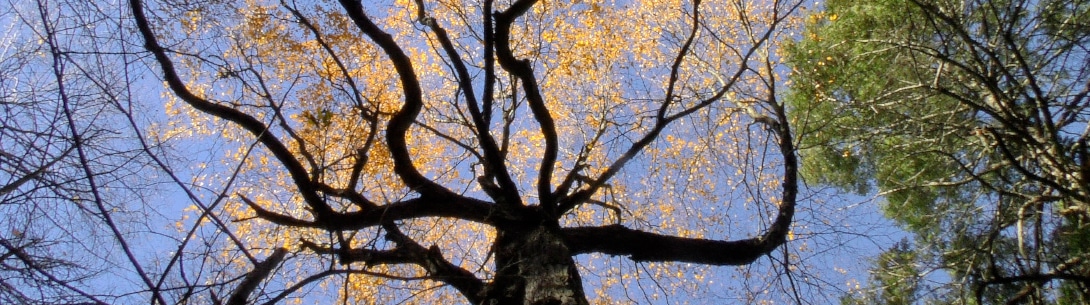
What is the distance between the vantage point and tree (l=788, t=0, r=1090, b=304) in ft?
14.7

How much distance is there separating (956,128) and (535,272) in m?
3.31

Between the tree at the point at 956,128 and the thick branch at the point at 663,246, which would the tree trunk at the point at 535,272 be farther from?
the tree at the point at 956,128

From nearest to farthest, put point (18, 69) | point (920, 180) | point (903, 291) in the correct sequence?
1. point (18, 69)
2. point (903, 291)
3. point (920, 180)

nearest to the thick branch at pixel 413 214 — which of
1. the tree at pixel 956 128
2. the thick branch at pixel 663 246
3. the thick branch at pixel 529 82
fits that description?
the thick branch at pixel 529 82

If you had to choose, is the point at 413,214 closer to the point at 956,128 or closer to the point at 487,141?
the point at 487,141

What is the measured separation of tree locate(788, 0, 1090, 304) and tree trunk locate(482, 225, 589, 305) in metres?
1.89

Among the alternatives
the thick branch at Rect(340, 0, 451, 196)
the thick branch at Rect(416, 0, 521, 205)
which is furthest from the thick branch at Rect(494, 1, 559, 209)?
the thick branch at Rect(340, 0, 451, 196)

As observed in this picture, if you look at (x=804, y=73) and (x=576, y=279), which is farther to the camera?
(x=804, y=73)

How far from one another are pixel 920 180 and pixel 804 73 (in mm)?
1723

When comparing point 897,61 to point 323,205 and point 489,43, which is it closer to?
point 489,43

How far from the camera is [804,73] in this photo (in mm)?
8242

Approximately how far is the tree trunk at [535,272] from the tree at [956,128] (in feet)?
6.21

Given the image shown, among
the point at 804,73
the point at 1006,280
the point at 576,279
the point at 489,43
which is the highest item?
the point at 804,73

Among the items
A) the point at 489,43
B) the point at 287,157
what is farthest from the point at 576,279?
the point at 287,157
